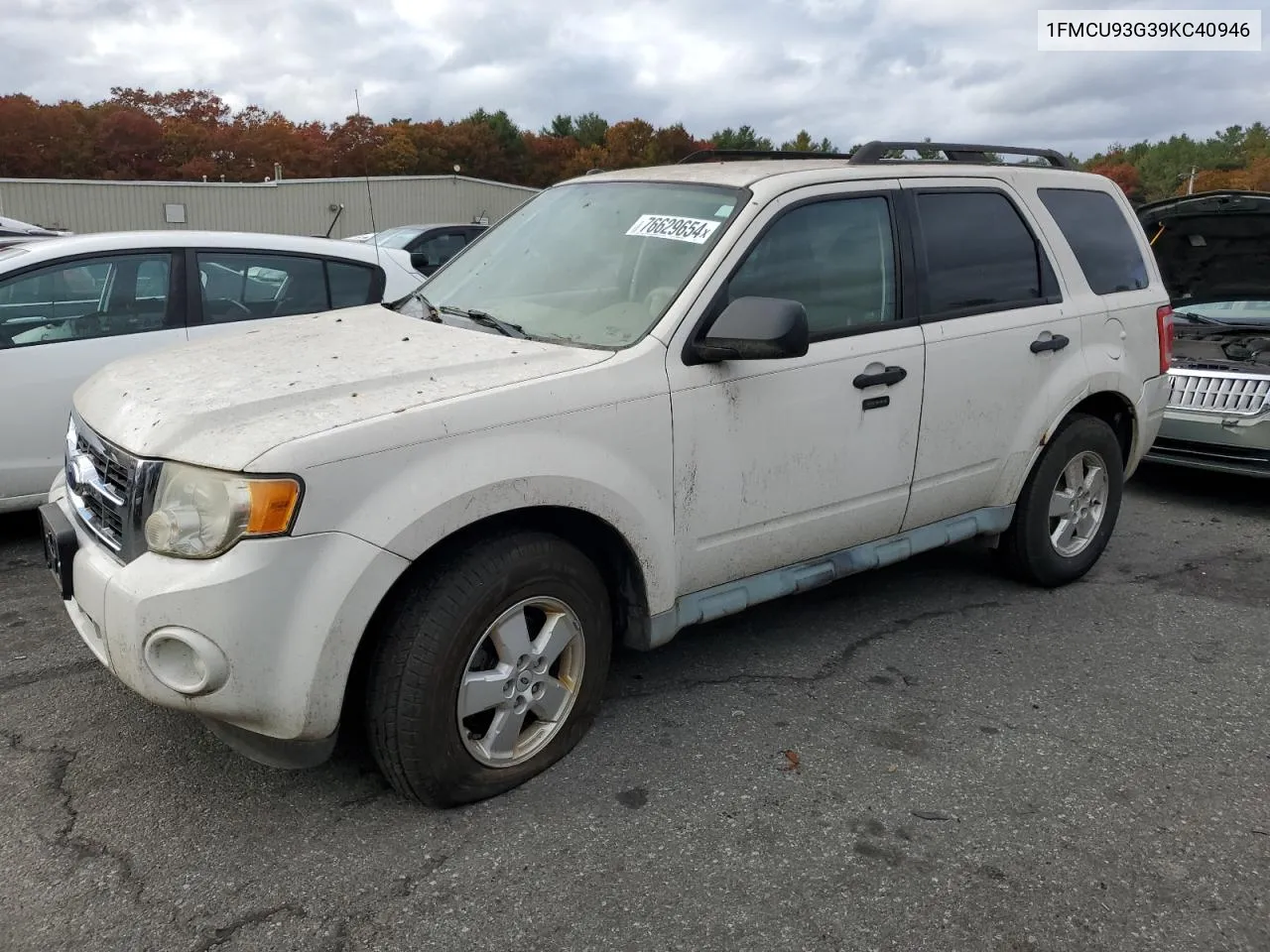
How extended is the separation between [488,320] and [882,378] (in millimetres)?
1396

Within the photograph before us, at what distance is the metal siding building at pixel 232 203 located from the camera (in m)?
27.8

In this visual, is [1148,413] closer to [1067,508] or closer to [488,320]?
[1067,508]

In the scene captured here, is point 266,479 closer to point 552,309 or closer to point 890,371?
point 552,309

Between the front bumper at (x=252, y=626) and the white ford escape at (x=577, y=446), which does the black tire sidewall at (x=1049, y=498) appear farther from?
the front bumper at (x=252, y=626)

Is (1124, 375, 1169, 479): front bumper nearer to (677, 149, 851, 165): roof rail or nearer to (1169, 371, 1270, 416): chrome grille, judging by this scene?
(1169, 371, 1270, 416): chrome grille

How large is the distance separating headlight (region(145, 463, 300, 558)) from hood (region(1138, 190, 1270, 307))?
6.43 meters

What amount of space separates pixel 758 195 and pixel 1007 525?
1.91 metres

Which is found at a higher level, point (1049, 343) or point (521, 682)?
point (1049, 343)

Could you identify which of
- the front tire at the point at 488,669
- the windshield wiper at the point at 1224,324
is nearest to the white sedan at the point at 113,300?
the front tire at the point at 488,669

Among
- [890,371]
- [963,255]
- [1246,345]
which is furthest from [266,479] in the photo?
[1246,345]

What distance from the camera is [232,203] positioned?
30.7 meters

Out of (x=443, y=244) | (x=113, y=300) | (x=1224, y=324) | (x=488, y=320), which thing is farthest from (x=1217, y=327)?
(x=443, y=244)

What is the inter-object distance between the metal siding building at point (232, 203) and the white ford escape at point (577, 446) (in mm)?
24500

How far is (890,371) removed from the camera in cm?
379
